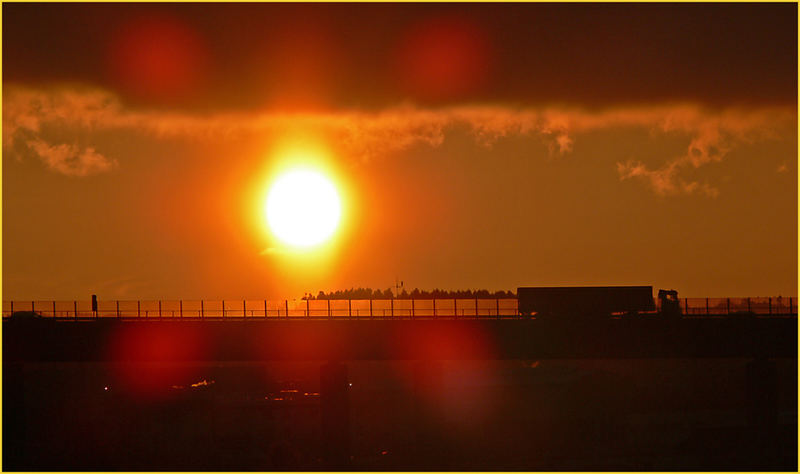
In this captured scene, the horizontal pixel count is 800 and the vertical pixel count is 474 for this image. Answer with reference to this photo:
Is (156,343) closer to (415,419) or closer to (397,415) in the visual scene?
(415,419)

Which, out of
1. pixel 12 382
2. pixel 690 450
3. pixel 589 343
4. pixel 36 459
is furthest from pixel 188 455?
pixel 690 450

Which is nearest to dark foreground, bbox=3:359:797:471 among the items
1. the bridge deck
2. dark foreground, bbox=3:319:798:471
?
dark foreground, bbox=3:319:798:471

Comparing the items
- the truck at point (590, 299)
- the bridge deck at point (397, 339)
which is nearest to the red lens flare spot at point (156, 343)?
the bridge deck at point (397, 339)

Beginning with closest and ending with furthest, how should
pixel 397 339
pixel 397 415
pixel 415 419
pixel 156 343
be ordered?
pixel 397 339 → pixel 156 343 → pixel 415 419 → pixel 397 415

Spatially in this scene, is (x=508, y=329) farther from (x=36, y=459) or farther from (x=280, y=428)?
(x=36, y=459)

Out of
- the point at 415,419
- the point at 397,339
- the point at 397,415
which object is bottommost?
the point at 397,415

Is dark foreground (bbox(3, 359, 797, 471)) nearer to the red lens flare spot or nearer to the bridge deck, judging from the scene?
the bridge deck

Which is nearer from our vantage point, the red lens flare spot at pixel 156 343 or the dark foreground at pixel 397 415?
the dark foreground at pixel 397 415

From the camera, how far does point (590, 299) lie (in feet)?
276

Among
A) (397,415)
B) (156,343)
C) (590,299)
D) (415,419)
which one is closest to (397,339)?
(415,419)

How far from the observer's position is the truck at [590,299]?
83375 millimetres

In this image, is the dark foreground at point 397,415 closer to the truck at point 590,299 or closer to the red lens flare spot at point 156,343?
the red lens flare spot at point 156,343

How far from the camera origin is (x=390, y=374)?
360 feet

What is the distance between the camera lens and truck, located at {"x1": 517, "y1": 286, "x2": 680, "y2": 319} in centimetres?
8338
